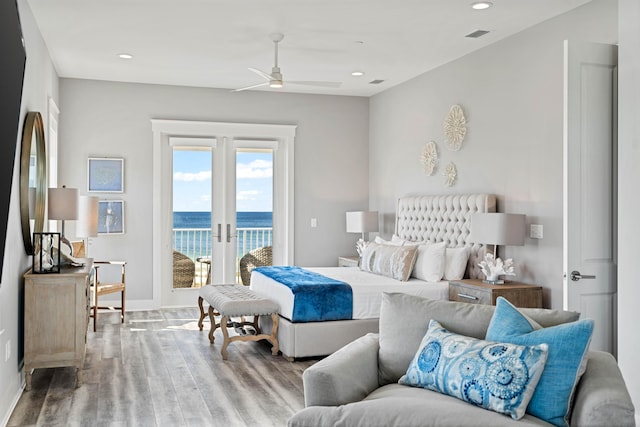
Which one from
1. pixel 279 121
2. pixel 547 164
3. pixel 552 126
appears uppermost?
pixel 279 121

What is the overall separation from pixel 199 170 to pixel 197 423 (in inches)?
183

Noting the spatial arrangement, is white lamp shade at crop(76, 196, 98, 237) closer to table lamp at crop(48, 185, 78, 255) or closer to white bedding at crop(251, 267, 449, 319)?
table lamp at crop(48, 185, 78, 255)

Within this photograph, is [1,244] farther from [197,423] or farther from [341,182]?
[341,182]

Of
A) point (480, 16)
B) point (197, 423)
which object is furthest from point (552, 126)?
point (197, 423)

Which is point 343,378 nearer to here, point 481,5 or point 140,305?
point 481,5

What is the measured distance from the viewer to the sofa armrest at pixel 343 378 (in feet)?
8.09

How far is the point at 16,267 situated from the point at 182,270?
3750 millimetres

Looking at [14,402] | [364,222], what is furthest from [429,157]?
[14,402]

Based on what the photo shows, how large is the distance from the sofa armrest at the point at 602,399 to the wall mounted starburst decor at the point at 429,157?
4.27 m

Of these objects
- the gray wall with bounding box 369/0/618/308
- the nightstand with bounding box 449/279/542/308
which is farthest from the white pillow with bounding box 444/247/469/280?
the nightstand with bounding box 449/279/542/308

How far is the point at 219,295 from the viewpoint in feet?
18.0

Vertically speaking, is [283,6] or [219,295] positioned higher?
[283,6]

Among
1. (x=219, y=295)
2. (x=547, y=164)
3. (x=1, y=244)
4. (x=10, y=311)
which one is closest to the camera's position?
(x=1, y=244)

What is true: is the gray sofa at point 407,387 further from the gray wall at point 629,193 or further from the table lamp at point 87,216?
the table lamp at point 87,216
